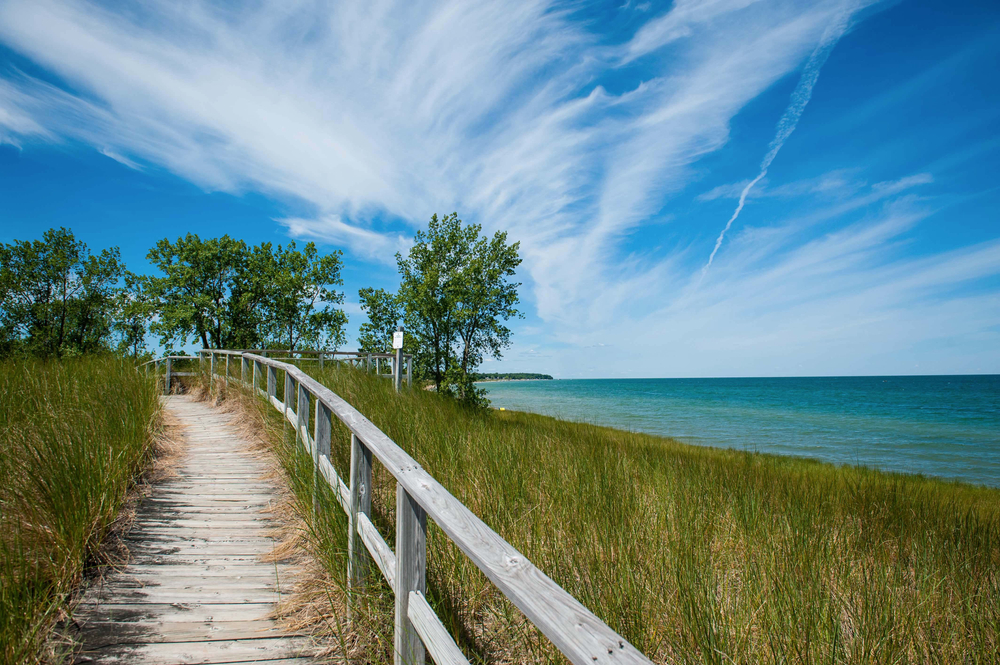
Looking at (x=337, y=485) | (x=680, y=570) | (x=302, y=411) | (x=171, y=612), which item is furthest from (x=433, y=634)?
(x=302, y=411)

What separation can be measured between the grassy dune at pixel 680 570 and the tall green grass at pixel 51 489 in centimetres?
133

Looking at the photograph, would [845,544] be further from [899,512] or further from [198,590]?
[198,590]

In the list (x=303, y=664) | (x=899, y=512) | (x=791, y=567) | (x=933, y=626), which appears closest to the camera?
(x=303, y=664)

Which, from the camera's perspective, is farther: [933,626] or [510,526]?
[510,526]

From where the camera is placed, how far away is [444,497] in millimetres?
1776

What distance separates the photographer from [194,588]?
122 inches

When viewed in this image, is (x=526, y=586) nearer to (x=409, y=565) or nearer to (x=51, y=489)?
(x=409, y=565)

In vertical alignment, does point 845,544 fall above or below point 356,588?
below

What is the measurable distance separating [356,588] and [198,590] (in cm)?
127

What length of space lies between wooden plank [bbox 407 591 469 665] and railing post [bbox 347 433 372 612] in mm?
908

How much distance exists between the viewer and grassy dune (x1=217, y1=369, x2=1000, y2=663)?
231cm

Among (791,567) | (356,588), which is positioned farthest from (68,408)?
(791,567)

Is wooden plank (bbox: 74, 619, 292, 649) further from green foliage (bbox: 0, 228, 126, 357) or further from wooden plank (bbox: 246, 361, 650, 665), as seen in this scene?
green foliage (bbox: 0, 228, 126, 357)

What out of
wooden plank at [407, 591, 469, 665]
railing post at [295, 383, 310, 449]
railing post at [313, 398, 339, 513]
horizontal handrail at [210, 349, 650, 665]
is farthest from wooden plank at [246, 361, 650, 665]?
railing post at [295, 383, 310, 449]
